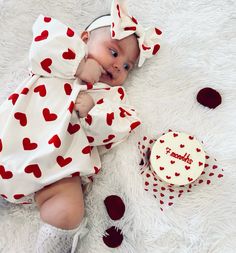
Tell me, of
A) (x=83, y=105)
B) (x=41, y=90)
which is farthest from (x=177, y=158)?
(x=41, y=90)

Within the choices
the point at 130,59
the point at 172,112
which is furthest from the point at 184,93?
the point at 130,59

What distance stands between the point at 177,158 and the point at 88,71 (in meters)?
0.31

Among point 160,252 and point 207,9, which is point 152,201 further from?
point 207,9

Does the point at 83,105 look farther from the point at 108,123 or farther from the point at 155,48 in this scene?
the point at 155,48

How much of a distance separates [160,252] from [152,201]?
0.40 feet

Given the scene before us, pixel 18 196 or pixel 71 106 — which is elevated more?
pixel 71 106

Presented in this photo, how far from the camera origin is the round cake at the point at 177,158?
110cm

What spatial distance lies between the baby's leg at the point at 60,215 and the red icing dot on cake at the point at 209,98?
15.5 inches

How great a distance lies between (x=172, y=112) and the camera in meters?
1.24

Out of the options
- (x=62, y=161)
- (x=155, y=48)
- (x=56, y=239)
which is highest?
(x=155, y=48)

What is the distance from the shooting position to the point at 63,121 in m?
1.12

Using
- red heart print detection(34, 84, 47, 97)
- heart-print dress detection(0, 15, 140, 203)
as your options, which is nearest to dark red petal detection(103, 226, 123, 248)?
heart-print dress detection(0, 15, 140, 203)

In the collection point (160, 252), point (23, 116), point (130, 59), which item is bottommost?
point (160, 252)

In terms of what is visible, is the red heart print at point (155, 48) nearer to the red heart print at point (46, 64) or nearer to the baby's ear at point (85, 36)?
the baby's ear at point (85, 36)
